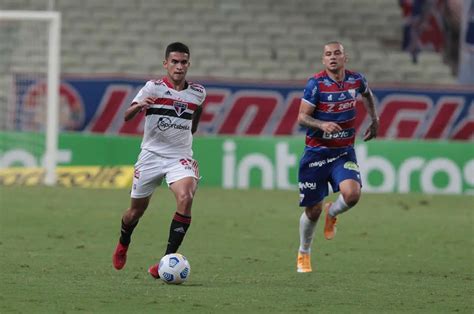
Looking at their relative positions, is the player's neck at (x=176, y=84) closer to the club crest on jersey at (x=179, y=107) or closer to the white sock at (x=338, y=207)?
the club crest on jersey at (x=179, y=107)

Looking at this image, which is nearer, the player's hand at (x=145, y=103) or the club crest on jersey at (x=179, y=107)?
the player's hand at (x=145, y=103)

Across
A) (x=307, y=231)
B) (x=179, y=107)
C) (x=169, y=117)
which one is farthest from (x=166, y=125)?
(x=307, y=231)

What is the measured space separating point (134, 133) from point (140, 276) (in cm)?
1463

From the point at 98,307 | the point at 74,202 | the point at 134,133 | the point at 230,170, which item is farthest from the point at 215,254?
the point at 134,133

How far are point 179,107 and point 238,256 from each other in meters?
2.81

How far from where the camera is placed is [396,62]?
1176 inches

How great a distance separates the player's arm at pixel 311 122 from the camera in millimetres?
11508

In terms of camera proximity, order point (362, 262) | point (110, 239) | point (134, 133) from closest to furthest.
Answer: point (362, 262)
point (110, 239)
point (134, 133)

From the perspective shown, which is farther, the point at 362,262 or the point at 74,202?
the point at 74,202

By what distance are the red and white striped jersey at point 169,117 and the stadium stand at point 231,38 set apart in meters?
17.0

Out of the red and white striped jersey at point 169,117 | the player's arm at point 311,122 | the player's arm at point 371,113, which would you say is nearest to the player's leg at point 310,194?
the player's arm at point 311,122

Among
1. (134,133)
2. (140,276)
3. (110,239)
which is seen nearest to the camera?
(140,276)

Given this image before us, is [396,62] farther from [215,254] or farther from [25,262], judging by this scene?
[25,262]

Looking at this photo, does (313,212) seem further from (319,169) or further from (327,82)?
(327,82)
